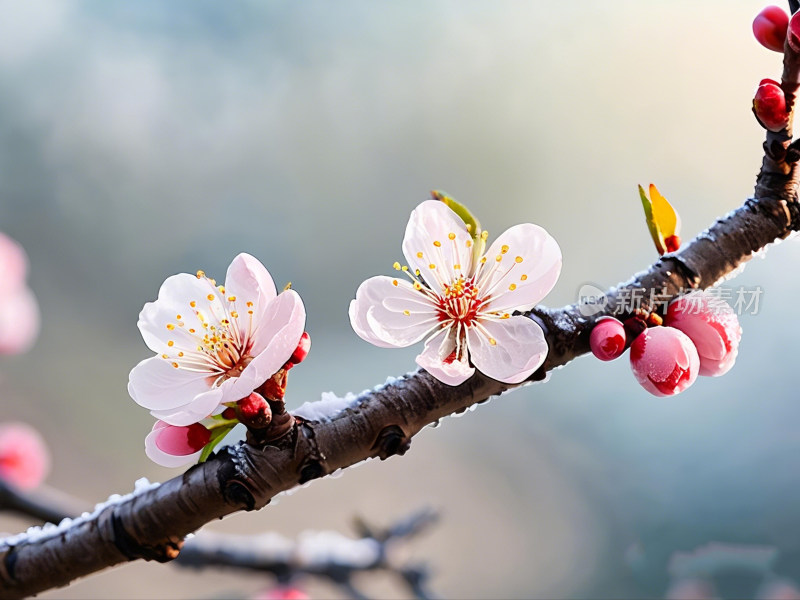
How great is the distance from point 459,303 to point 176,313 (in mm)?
159

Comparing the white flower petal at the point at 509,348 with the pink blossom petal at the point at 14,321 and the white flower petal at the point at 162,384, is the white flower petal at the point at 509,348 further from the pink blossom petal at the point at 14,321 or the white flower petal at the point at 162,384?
the pink blossom petal at the point at 14,321

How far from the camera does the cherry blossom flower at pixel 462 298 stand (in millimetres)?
350

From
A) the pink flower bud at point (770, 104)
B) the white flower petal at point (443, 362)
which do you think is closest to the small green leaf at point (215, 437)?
the white flower petal at point (443, 362)

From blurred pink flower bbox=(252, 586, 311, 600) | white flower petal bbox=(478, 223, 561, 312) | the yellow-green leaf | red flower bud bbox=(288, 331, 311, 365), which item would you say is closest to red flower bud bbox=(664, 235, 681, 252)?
the yellow-green leaf

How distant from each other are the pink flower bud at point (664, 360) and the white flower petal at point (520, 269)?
65mm

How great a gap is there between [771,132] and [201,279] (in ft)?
1.11

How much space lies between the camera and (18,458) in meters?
1.12

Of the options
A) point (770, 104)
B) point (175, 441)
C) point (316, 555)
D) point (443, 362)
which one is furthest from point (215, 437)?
point (316, 555)

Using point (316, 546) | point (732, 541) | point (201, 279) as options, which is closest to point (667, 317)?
point (201, 279)

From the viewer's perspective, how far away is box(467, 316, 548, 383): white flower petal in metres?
0.34

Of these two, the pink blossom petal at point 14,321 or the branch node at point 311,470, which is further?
the pink blossom petal at point 14,321

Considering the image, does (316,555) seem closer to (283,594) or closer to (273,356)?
(283,594)

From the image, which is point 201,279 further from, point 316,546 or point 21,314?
point 21,314

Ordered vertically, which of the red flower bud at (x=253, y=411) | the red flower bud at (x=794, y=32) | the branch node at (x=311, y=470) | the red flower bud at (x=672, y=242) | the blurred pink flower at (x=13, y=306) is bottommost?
the branch node at (x=311, y=470)
